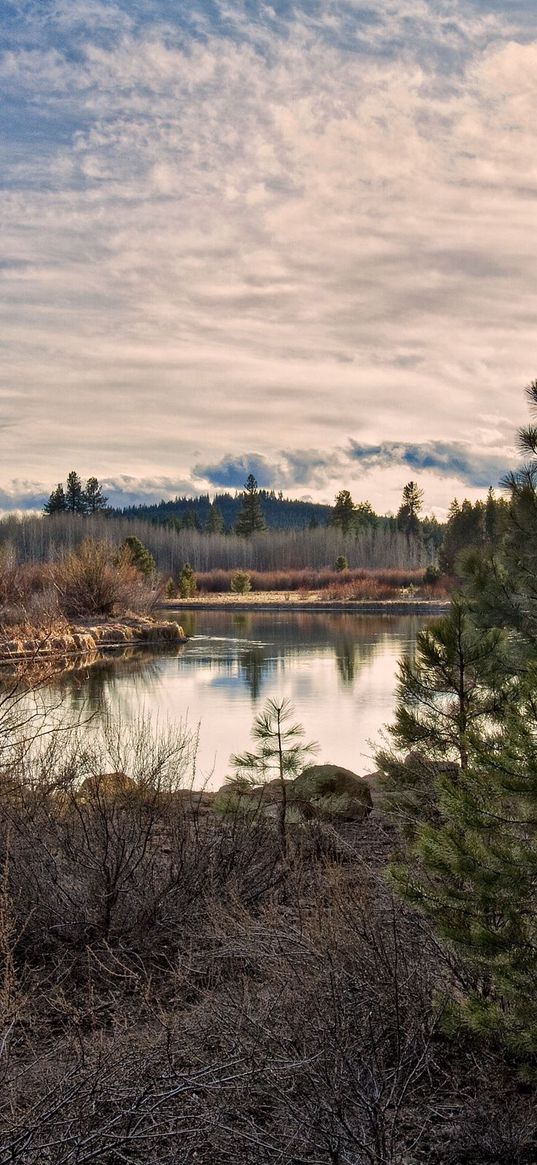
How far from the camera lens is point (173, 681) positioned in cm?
2406

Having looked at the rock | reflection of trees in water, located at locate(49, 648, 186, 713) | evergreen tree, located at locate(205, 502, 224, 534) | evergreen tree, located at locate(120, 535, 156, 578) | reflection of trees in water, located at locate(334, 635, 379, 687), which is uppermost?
evergreen tree, located at locate(205, 502, 224, 534)

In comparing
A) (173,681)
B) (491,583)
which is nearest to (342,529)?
(173,681)

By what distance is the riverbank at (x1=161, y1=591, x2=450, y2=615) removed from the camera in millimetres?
53125

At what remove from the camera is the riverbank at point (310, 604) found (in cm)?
5312

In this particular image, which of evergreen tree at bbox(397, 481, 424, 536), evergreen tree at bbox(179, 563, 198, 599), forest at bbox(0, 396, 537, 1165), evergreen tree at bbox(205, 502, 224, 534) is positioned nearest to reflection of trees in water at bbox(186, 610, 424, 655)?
evergreen tree at bbox(179, 563, 198, 599)

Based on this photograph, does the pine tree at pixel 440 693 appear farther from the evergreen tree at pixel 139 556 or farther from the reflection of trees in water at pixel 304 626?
the evergreen tree at pixel 139 556

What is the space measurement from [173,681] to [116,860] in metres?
17.7

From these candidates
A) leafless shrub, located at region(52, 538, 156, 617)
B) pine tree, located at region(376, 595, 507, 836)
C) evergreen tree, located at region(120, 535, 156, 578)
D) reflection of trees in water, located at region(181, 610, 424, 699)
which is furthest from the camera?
evergreen tree, located at region(120, 535, 156, 578)

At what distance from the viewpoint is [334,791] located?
1002 cm

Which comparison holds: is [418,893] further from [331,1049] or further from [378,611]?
[378,611]

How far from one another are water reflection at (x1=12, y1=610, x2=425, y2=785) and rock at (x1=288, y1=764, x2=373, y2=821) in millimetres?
500

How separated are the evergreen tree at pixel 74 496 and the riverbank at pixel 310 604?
53.5 metres

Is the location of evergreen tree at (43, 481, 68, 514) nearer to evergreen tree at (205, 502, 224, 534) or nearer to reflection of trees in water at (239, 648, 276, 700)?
evergreen tree at (205, 502, 224, 534)

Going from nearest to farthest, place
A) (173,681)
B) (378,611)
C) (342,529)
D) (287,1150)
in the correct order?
(287,1150) < (173,681) < (378,611) < (342,529)
